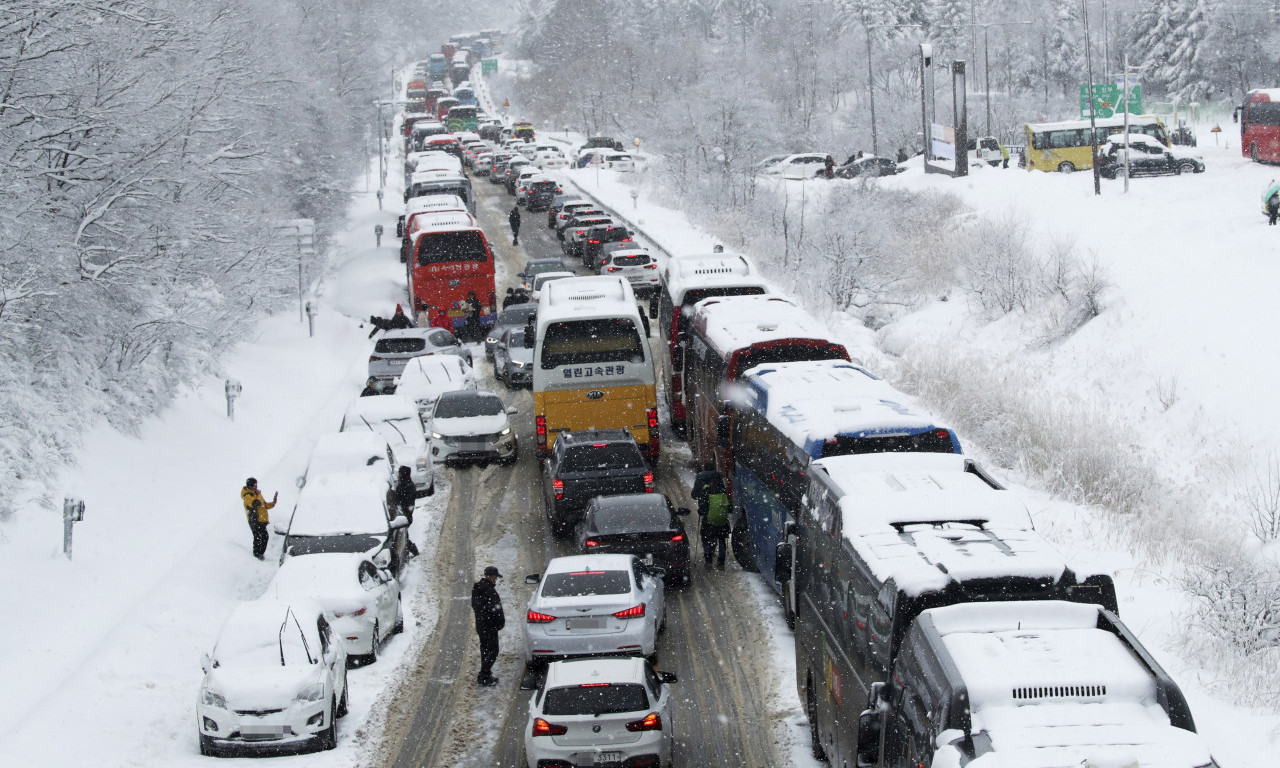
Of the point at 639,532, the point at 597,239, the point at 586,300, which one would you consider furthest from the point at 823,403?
the point at 597,239

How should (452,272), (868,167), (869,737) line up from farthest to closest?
(868,167) → (452,272) → (869,737)

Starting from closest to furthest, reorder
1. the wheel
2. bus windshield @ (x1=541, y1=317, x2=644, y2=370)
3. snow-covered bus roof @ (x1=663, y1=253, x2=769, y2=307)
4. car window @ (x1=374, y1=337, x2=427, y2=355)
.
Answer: the wheel
bus windshield @ (x1=541, y1=317, x2=644, y2=370)
snow-covered bus roof @ (x1=663, y1=253, x2=769, y2=307)
car window @ (x1=374, y1=337, x2=427, y2=355)

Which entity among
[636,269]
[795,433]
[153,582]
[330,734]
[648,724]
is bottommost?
[330,734]

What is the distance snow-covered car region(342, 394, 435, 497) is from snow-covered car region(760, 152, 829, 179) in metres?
45.2

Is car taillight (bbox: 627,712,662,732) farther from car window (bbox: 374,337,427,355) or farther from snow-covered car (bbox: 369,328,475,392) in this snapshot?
car window (bbox: 374,337,427,355)

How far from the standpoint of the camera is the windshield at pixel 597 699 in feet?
37.0

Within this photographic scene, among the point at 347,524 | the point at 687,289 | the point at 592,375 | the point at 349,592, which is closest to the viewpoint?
the point at 349,592

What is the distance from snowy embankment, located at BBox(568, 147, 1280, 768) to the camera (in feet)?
49.4

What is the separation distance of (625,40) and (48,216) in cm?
11213

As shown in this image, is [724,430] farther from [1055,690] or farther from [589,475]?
[1055,690]

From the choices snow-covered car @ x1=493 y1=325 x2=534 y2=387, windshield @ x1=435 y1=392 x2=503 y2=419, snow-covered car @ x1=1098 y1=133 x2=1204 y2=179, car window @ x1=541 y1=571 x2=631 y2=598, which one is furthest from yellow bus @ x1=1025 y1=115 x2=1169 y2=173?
car window @ x1=541 y1=571 x2=631 y2=598

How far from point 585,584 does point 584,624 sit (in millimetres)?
492

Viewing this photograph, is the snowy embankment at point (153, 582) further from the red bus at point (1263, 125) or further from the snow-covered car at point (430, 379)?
the red bus at point (1263, 125)

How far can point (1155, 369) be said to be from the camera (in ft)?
92.1
